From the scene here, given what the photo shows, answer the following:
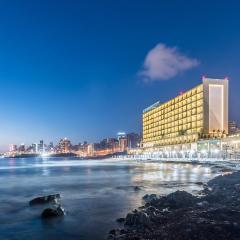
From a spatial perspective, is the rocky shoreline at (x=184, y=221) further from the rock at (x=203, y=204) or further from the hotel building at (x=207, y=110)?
the hotel building at (x=207, y=110)

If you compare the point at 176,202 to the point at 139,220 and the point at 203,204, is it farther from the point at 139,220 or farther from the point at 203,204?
the point at 139,220

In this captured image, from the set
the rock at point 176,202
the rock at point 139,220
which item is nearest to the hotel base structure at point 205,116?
the rock at point 176,202

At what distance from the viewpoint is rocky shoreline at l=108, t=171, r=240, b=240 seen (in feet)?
51.5

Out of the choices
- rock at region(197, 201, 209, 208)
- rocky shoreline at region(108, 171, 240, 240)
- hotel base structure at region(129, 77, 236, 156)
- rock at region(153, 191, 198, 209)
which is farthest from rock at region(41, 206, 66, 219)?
hotel base structure at region(129, 77, 236, 156)

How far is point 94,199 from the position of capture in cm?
3253

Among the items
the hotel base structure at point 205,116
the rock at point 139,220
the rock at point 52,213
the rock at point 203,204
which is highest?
the hotel base structure at point 205,116

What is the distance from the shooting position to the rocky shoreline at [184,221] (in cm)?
1571

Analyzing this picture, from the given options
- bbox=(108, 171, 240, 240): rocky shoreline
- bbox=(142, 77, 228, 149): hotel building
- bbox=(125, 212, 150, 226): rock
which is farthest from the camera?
Result: bbox=(142, 77, 228, 149): hotel building

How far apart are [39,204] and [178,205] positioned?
12.3 m

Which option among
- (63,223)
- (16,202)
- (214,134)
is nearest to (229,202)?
(63,223)

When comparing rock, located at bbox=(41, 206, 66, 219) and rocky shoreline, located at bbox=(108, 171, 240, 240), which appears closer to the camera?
rocky shoreline, located at bbox=(108, 171, 240, 240)

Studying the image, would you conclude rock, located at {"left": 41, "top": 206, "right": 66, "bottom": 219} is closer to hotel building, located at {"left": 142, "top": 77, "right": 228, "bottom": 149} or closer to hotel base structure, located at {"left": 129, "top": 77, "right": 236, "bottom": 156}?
hotel base structure, located at {"left": 129, "top": 77, "right": 236, "bottom": 156}

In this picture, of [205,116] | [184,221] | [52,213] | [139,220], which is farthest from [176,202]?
[205,116]

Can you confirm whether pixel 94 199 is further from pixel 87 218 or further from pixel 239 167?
pixel 239 167
